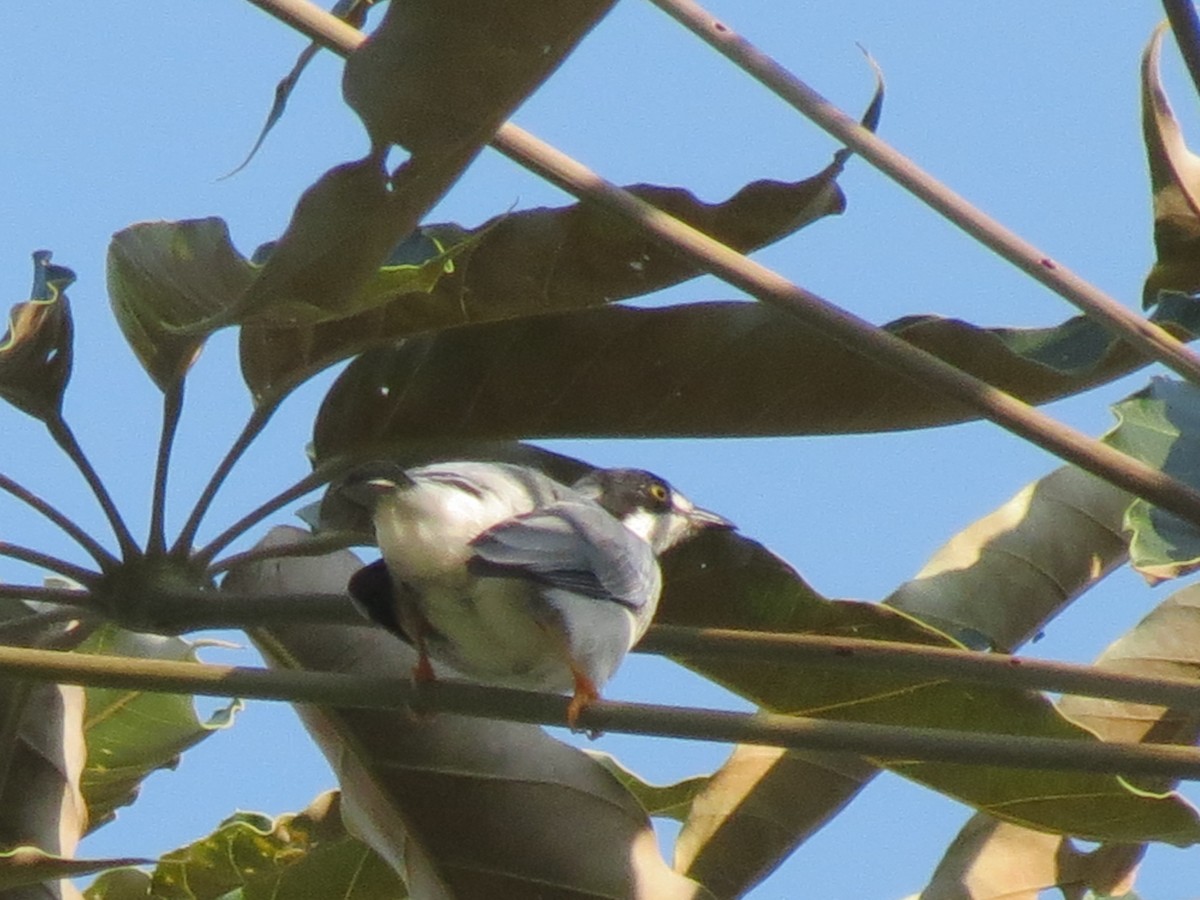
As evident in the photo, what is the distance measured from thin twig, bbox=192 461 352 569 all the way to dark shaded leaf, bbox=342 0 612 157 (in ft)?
3.07

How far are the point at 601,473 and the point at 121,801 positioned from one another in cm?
124

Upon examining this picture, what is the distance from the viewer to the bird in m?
3.12

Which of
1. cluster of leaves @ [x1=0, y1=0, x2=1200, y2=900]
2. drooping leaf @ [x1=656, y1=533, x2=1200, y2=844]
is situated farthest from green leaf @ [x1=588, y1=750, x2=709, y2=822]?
drooping leaf @ [x1=656, y1=533, x2=1200, y2=844]

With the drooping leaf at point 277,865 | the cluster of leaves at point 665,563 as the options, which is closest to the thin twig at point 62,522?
the cluster of leaves at point 665,563

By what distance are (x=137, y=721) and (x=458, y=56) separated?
6.96 ft

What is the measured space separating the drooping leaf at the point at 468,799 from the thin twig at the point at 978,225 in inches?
47.2

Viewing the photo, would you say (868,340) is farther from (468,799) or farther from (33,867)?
(33,867)

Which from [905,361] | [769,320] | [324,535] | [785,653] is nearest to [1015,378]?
[769,320]

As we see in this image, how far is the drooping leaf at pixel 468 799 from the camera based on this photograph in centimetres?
332

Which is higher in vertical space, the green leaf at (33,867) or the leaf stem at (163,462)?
the leaf stem at (163,462)

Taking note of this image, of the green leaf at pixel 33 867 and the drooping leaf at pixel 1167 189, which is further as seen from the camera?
the drooping leaf at pixel 1167 189

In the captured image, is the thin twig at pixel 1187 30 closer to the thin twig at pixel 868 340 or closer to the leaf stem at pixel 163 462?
the thin twig at pixel 868 340

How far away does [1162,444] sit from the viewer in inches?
121

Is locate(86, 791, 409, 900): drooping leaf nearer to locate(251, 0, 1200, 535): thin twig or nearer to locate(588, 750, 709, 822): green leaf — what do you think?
locate(588, 750, 709, 822): green leaf
